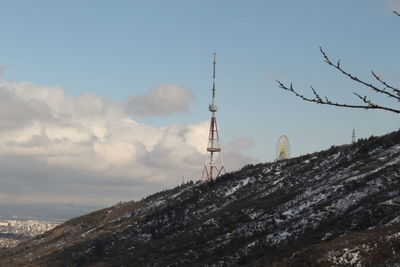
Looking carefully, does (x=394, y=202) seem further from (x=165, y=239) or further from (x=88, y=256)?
(x=88, y=256)

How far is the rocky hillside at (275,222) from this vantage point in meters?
35.1

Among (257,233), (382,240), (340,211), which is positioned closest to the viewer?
(382,240)

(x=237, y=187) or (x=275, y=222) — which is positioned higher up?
(x=237, y=187)

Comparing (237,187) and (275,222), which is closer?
(275,222)

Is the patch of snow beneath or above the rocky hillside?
above

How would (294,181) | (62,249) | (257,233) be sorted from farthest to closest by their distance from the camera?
(62,249)
(294,181)
(257,233)

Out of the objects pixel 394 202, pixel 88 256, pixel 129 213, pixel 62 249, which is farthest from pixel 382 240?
pixel 129 213

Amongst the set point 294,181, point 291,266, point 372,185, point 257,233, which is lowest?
point 291,266

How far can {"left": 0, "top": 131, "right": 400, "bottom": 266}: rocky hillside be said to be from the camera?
35.1 metres

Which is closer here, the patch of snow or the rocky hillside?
the rocky hillside

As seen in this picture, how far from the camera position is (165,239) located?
2549 inches

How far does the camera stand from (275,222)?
2042 inches

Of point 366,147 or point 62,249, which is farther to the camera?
point 62,249

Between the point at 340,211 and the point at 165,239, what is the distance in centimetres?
2571
